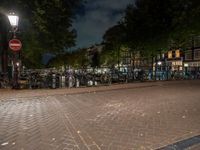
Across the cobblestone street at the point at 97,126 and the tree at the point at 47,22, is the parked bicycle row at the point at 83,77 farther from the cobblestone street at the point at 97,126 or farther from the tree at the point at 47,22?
the cobblestone street at the point at 97,126

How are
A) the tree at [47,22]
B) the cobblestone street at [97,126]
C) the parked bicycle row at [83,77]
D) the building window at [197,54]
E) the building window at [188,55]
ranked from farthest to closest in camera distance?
1. the building window at [188,55]
2. the building window at [197,54]
3. the tree at [47,22]
4. the parked bicycle row at [83,77]
5. the cobblestone street at [97,126]

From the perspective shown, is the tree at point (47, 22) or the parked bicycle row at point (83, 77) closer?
the parked bicycle row at point (83, 77)

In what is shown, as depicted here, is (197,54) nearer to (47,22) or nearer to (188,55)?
(188,55)

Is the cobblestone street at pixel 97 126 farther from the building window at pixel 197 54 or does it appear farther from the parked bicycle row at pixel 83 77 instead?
the building window at pixel 197 54

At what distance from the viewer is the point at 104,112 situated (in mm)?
9297

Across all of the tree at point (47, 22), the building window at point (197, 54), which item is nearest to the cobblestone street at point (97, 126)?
the tree at point (47, 22)

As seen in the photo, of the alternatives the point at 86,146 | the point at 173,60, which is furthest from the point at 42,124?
the point at 173,60

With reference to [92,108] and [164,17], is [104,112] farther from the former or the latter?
[164,17]

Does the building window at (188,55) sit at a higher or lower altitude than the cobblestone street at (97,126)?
higher

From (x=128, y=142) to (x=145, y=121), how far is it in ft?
6.72

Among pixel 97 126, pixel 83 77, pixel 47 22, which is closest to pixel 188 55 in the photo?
pixel 83 77

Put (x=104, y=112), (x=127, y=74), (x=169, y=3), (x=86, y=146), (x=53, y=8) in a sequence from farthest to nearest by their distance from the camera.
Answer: (x=169, y=3) < (x=127, y=74) < (x=53, y=8) < (x=104, y=112) < (x=86, y=146)

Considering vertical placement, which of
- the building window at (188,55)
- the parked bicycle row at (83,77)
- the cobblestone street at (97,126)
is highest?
the building window at (188,55)

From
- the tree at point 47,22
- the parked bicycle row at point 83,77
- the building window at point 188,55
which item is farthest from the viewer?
the building window at point 188,55
